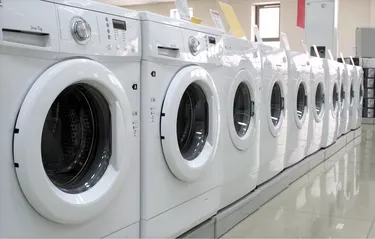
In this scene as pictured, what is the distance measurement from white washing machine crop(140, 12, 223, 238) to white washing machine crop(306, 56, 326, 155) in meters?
1.94

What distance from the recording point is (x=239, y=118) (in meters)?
2.49

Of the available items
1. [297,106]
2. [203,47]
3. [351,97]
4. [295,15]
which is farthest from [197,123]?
[295,15]

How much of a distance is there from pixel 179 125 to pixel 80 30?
0.78 metres

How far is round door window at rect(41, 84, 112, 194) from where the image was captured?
1341mm

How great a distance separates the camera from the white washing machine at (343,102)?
5.11 metres

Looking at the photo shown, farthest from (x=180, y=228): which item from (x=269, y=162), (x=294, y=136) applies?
(x=294, y=136)

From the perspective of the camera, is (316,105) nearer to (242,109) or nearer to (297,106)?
(297,106)

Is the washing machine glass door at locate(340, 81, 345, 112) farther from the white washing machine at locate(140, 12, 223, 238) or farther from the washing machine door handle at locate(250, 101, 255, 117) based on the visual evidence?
the white washing machine at locate(140, 12, 223, 238)

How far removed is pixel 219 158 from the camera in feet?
6.77

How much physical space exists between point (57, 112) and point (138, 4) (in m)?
9.74

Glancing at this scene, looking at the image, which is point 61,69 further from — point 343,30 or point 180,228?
point 343,30

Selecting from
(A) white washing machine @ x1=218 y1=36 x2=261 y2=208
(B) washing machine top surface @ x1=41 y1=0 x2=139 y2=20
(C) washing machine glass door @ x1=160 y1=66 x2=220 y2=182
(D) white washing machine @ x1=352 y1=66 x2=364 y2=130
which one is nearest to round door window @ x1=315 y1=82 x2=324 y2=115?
(A) white washing machine @ x1=218 y1=36 x2=261 y2=208

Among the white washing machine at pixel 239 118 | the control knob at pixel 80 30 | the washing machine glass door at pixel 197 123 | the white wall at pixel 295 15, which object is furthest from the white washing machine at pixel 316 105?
the white wall at pixel 295 15

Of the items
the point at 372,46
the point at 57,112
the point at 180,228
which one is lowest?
the point at 180,228
